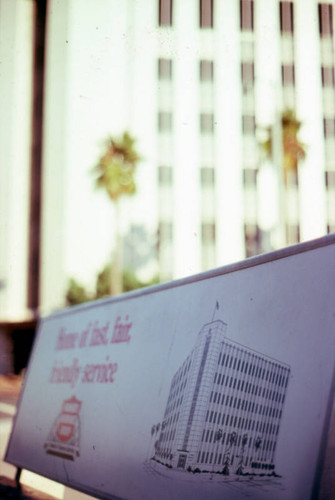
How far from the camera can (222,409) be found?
5.75m

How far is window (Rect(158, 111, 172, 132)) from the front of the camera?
65250 mm

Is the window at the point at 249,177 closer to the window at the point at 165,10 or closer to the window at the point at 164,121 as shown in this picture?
the window at the point at 164,121

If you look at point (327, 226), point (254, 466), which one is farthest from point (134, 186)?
point (254, 466)

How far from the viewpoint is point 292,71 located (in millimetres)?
68812

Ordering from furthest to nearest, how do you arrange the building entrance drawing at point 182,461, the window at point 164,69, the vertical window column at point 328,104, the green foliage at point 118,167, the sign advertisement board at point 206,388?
1. the vertical window column at point 328,104
2. the window at point 164,69
3. the green foliage at point 118,167
4. the building entrance drawing at point 182,461
5. the sign advertisement board at point 206,388

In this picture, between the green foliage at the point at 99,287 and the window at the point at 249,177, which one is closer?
the window at the point at 249,177

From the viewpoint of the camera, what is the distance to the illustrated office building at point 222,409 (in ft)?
17.2

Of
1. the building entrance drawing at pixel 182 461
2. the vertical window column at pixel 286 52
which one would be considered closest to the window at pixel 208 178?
the vertical window column at pixel 286 52

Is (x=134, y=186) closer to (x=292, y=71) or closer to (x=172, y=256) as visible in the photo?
(x=172, y=256)

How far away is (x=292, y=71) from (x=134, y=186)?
60.5 feet

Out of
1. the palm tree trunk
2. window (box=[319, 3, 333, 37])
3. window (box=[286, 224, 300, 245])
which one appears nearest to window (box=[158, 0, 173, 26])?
window (box=[319, 3, 333, 37])

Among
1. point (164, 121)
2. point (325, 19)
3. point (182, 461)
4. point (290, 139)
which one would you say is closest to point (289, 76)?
point (325, 19)

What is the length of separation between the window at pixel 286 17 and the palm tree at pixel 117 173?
17422mm

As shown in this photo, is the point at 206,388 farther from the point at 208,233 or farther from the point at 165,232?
the point at 208,233
